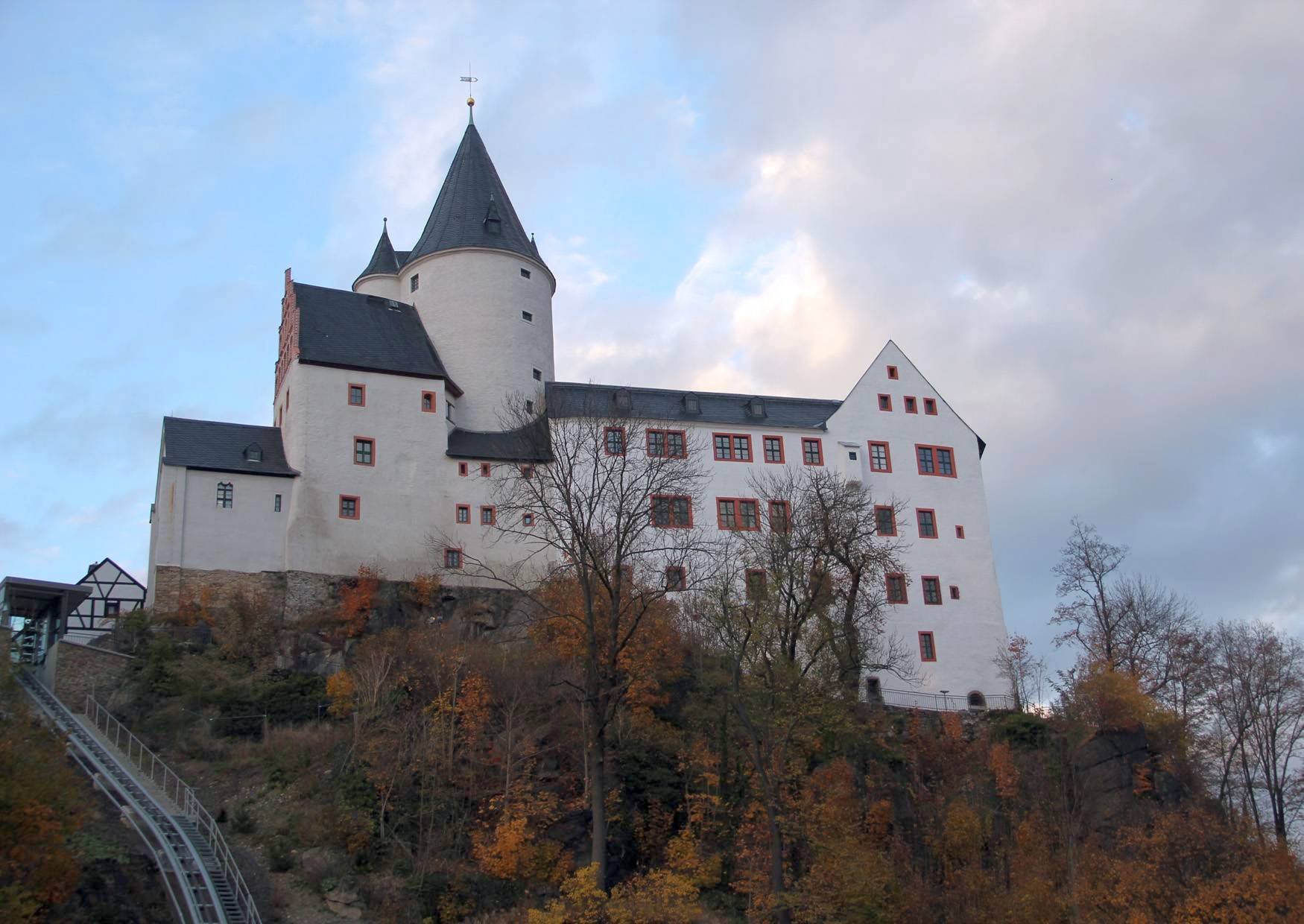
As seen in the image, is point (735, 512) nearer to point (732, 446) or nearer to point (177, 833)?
point (732, 446)

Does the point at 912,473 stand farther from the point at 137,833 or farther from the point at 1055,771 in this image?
the point at 137,833

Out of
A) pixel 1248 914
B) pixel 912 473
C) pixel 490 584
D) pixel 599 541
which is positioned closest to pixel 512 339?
pixel 490 584

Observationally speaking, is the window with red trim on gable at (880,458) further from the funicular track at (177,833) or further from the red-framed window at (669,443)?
the funicular track at (177,833)

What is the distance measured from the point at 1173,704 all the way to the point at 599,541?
820 inches

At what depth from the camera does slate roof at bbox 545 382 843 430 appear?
47031mm

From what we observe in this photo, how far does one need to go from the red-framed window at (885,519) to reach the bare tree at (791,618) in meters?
0.28

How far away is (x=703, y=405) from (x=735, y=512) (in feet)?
15.1

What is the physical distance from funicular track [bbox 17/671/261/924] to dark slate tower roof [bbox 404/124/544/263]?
83.4ft

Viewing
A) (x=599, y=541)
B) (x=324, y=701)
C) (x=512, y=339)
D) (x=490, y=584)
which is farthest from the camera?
(x=512, y=339)

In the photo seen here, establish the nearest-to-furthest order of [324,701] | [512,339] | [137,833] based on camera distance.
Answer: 1. [137,833]
2. [324,701]
3. [512,339]

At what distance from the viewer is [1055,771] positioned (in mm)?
37531

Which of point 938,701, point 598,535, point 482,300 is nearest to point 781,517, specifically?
point 598,535

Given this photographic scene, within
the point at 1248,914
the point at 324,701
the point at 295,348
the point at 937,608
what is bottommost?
the point at 1248,914

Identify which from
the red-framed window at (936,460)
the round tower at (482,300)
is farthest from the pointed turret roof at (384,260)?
the red-framed window at (936,460)
